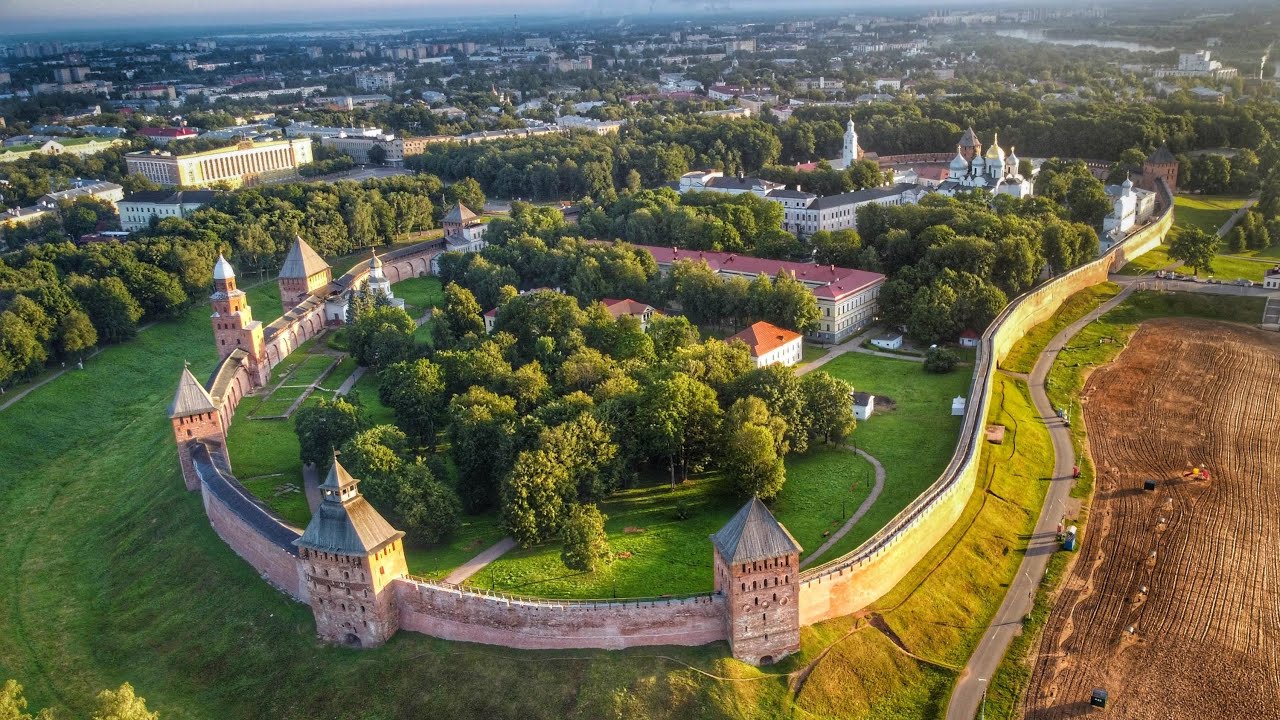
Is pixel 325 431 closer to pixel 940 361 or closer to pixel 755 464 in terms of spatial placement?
pixel 755 464

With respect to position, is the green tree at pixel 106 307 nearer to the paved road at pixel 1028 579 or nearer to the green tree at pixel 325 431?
the green tree at pixel 325 431

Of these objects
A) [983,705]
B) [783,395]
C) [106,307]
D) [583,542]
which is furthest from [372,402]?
[983,705]

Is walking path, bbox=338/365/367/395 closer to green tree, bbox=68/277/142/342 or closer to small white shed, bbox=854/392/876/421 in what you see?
green tree, bbox=68/277/142/342

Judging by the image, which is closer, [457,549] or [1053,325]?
[457,549]

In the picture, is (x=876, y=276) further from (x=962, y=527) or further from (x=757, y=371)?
(x=962, y=527)

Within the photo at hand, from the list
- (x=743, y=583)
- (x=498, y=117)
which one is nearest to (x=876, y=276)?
(x=743, y=583)

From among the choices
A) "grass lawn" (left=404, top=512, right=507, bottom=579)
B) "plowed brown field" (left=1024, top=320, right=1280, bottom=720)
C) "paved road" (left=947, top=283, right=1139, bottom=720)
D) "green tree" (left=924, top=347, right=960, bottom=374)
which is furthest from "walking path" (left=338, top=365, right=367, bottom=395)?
"plowed brown field" (left=1024, top=320, right=1280, bottom=720)
